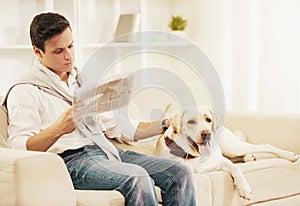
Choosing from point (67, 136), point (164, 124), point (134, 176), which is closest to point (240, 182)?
point (164, 124)

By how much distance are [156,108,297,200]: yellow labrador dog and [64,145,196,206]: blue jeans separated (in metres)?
0.09

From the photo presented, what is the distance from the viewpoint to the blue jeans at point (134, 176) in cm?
216

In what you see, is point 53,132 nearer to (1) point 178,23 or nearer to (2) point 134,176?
(2) point 134,176

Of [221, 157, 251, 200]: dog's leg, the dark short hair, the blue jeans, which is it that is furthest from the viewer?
[221, 157, 251, 200]: dog's leg

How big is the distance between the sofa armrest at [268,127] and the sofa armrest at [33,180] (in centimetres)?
122

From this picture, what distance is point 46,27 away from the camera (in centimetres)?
231

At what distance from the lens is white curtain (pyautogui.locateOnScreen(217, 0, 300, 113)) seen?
156 inches

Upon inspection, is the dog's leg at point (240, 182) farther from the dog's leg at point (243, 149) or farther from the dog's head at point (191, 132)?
the dog's leg at point (243, 149)

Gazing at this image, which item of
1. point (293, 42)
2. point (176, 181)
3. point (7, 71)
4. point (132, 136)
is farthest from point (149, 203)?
point (293, 42)

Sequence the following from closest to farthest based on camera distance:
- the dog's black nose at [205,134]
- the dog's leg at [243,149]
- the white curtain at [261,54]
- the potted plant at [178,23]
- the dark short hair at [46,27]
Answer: the dark short hair at [46,27]
the dog's black nose at [205,134]
the dog's leg at [243,149]
the white curtain at [261,54]
the potted plant at [178,23]

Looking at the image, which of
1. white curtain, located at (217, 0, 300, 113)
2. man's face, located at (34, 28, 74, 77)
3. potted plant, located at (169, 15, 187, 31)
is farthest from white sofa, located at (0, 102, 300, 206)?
potted plant, located at (169, 15, 187, 31)

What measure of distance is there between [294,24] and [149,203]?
2.14m

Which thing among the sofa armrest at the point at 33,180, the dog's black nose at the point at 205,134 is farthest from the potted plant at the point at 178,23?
the sofa armrest at the point at 33,180

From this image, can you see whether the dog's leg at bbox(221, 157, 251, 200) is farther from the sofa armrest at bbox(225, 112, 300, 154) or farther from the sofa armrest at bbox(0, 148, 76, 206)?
the sofa armrest at bbox(0, 148, 76, 206)
